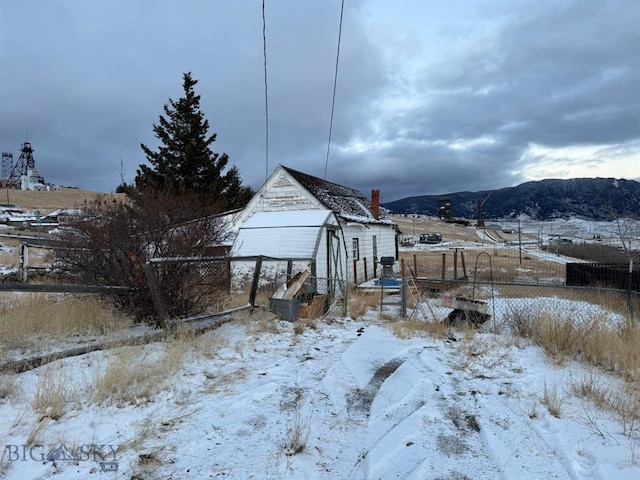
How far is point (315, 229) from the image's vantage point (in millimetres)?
13500

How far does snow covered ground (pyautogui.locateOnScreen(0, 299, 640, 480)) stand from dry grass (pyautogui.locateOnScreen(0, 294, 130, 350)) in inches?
53.3

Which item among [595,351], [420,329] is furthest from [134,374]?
[595,351]

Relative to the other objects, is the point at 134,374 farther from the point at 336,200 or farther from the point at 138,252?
the point at 336,200

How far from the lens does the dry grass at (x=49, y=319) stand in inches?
214

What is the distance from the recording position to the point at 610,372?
4.98m

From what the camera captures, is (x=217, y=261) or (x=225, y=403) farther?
(x=217, y=261)

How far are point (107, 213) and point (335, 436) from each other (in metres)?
5.70

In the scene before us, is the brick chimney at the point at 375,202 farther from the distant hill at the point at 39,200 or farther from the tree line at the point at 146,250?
the distant hill at the point at 39,200

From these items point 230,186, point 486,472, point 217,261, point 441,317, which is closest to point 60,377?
point 217,261

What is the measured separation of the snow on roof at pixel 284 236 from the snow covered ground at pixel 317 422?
297 inches

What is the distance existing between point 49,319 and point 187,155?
2336 centimetres

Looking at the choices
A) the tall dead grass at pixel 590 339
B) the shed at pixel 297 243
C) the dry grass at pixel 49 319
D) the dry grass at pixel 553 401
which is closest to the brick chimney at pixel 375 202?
the shed at pixel 297 243

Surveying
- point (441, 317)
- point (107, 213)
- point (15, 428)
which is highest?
point (107, 213)

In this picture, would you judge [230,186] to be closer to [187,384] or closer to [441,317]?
[441,317]
